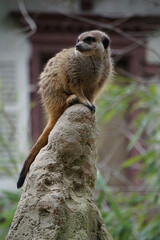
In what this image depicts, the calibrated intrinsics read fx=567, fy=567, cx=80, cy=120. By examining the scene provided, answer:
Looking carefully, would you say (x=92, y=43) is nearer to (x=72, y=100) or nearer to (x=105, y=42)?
(x=105, y=42)

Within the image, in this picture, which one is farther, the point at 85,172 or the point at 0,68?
the point at 0,68

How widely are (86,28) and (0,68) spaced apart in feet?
4.33

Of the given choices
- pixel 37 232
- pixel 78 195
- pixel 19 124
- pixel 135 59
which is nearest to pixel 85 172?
pixel 78 195

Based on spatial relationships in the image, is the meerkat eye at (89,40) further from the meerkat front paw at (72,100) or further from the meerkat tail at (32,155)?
the meerkat tail at (32,155)

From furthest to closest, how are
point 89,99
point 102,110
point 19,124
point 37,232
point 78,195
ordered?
point 19,124, point 102,110, point 89,99, point 78,195, point 37,232

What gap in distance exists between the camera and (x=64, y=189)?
248 cm

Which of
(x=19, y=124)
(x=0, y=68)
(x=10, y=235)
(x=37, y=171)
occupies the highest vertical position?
(x=37, y=171)

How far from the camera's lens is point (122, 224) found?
15.1ft

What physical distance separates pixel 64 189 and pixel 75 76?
789mm

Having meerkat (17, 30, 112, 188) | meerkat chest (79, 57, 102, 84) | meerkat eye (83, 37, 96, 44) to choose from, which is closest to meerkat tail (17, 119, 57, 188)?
meerkat (17, 30, 112, 188)

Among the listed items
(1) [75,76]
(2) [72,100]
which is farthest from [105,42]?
(2) [72,100]

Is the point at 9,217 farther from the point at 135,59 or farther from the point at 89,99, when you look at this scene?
the point at 135,59

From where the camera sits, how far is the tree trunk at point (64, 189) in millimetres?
2379

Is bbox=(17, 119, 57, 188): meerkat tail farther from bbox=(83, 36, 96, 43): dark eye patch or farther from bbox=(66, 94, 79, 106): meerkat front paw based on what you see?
bbox=(83, 36, 96, 43): dark eye patch
